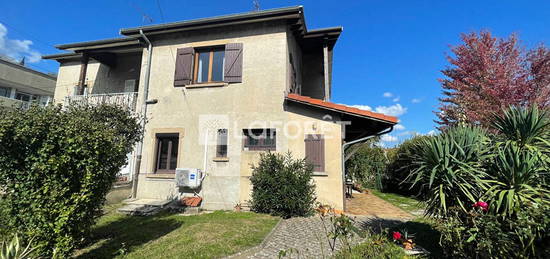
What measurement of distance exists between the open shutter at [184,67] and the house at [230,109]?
5cm

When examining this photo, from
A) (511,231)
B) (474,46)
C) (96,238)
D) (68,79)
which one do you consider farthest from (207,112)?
(474,46)

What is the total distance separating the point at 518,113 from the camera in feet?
14.2

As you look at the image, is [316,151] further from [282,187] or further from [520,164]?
[520,164]

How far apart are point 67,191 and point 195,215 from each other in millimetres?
4495

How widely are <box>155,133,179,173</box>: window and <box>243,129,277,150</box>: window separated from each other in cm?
315

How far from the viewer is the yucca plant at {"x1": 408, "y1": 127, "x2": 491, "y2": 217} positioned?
13.4 feet

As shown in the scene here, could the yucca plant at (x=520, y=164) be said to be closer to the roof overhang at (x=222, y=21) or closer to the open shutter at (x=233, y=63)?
the roof overhang at (x=222, y=21)

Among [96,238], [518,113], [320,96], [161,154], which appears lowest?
[96,238]

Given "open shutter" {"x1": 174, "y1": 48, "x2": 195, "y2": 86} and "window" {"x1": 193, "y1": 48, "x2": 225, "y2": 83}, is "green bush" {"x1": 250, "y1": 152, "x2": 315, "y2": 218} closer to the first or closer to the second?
"window" {"x1": 193, "y1": 48, "x2": 225, "y2": 83}

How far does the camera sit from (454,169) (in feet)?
14.1

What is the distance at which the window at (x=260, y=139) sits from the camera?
A: 8.80 metres

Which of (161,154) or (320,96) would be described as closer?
(161,154)

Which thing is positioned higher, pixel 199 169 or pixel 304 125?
pixel 304 125

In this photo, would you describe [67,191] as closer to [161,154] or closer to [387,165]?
[161,154]
